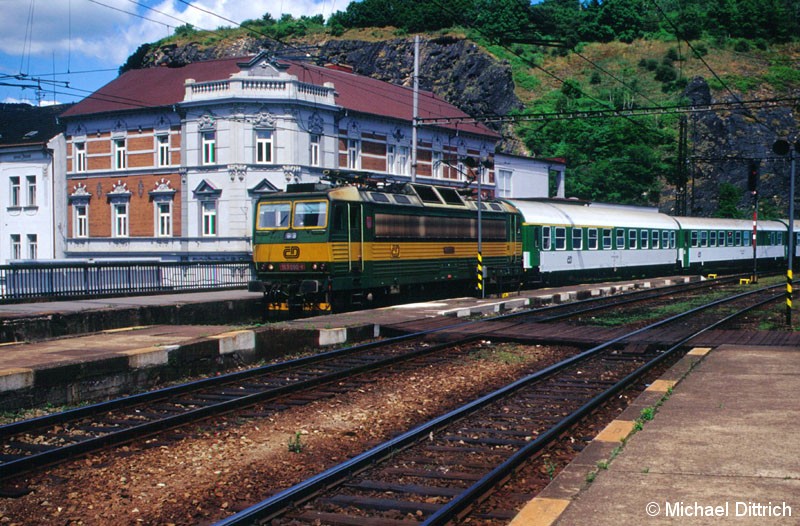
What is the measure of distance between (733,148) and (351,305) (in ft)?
251

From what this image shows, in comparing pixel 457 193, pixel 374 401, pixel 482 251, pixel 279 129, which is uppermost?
pixel 279 129

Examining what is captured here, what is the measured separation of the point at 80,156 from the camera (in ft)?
158

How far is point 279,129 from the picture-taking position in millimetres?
42156

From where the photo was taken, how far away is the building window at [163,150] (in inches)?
1775

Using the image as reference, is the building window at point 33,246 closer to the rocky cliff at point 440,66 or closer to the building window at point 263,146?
the building window at point 263,146

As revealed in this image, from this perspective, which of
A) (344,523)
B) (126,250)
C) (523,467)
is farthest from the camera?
(126,250)

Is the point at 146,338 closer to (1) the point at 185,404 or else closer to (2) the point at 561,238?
(1) the point at 185,404

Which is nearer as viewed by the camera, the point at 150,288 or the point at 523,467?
the point at 523,467

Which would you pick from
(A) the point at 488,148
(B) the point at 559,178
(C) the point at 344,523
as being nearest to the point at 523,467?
(C) the point at 344,523

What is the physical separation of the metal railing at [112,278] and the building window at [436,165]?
23405 mm

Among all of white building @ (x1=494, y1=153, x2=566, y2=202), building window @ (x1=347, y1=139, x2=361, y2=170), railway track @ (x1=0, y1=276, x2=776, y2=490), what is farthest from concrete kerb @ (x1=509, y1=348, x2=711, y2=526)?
white building @ (x1=494, y1=153, x2=566, y2=202)

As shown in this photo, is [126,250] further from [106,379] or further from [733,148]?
[733,148]

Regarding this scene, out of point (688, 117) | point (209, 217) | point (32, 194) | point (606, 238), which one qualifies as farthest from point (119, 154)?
point (688, 117)

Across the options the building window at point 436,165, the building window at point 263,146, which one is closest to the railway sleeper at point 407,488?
the building window at point 263,146
